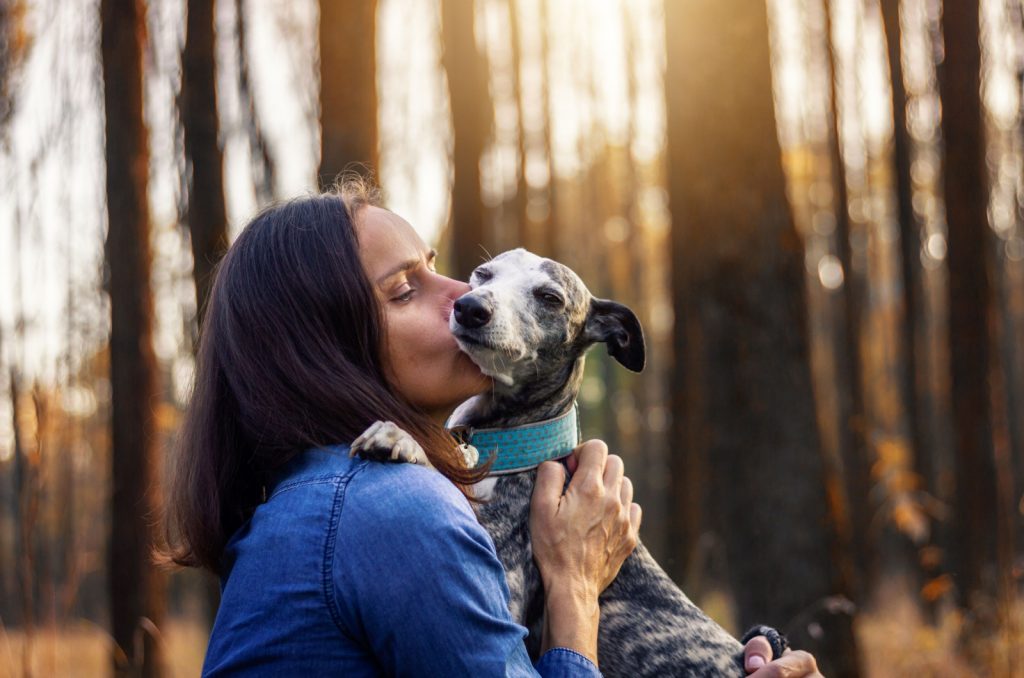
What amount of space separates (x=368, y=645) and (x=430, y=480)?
14.0 inches

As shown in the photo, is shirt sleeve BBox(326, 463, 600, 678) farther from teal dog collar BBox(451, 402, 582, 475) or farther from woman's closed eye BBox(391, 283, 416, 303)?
teal dog collar BBox(451, 402, 582, 475)

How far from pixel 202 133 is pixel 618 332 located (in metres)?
3.97

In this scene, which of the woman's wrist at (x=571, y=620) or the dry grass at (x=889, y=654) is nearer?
the woman's wrist at (x=571, y=620)

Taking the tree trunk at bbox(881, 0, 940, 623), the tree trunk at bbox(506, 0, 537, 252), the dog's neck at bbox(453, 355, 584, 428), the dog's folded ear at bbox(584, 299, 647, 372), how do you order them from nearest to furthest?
1. the dog's neck at bbox(453, 355, 584, 428)
2. the dog's folded ear at bbox(584, 299, 647, 372)
3. the tree trunk at bbox(881, 0, 940, 623)
4. the tree trunk at bbox(506, 0, 537, 252)

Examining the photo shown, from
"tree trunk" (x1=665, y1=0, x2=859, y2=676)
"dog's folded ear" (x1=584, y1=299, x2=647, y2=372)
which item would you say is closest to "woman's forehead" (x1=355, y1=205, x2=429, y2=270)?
"dog's folded ear" (x1=584, y1=299, x2=647, y2=372)

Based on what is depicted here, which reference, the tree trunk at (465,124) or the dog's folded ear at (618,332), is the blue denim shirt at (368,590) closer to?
the dog's folded ear at (618,332)

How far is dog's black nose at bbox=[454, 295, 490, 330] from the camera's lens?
2.91 meters

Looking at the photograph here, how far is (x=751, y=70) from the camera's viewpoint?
529 cm

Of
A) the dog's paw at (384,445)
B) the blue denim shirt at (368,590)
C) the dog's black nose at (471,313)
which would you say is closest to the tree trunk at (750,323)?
the dog's black nose at (471,313)

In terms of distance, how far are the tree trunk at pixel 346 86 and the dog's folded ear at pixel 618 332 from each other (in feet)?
6.96

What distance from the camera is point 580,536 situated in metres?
2.76

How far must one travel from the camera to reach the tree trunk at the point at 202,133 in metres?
6.26

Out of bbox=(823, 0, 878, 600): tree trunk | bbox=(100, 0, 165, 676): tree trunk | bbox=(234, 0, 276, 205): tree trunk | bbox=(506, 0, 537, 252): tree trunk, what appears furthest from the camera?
bbox=(823, 0, 878, 600): tree trunk

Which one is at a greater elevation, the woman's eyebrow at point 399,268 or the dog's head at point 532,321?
the woman's eyebrow at point 399,268
